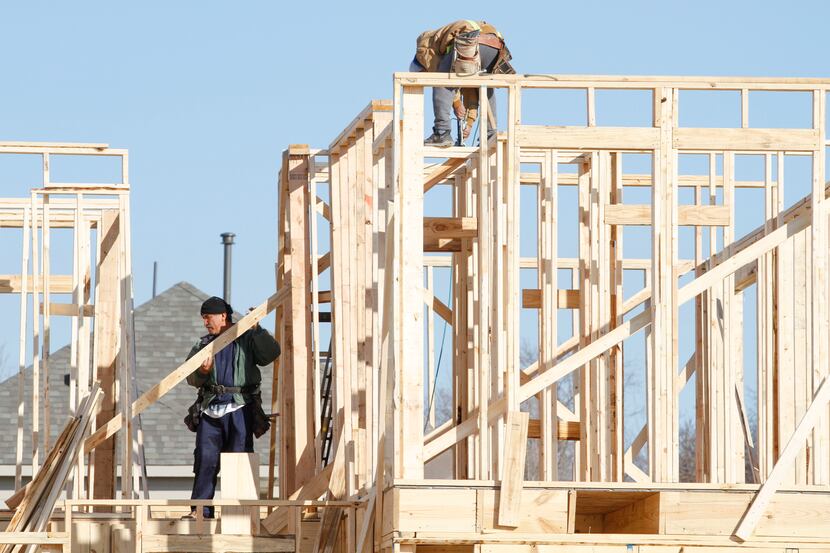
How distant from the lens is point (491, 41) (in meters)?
14.8

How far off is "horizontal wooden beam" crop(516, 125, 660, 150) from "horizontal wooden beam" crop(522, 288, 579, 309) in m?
2.97

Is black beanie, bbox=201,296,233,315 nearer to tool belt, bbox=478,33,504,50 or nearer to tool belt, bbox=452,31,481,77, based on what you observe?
tool belt, bbox=452,31,481,77

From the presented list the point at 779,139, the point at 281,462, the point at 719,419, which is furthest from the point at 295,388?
the point at 779,139

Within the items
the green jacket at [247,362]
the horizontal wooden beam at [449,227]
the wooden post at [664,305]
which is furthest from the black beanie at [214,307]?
the wooden post at [664,305]

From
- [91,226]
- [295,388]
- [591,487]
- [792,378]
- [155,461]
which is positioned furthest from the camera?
[155,461]

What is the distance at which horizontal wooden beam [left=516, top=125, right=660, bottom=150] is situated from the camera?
40.4 feet

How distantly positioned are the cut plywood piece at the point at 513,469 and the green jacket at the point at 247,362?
3.65m

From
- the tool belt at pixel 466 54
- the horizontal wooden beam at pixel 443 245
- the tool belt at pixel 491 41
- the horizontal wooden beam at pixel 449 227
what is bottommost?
the horizontal wooden beam at pixel 443 245

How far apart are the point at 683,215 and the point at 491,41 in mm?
2704

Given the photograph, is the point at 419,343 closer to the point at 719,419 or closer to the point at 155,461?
the point at 719,419

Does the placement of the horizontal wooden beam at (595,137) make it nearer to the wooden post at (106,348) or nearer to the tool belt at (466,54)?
the tool belt at (466,54)

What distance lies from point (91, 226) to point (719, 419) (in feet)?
27.2

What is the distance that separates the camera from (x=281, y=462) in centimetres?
1553

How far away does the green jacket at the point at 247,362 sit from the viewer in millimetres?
14930
